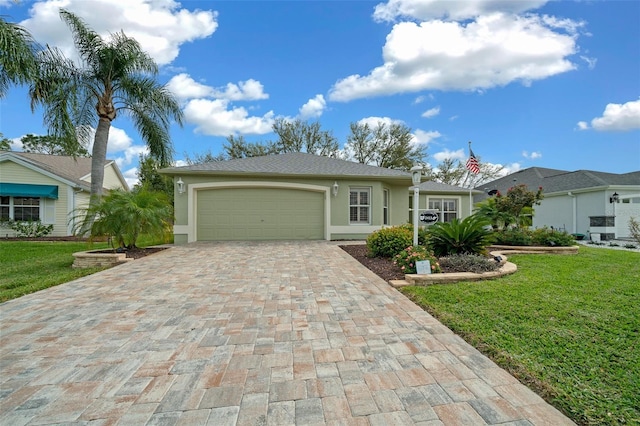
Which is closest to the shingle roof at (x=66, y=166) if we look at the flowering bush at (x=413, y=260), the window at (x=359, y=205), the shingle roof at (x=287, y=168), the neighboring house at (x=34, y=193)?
the neighboring house at (x=34, y=193)

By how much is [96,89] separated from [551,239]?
1774 centimetres

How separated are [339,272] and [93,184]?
11321 mm

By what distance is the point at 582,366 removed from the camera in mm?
2375

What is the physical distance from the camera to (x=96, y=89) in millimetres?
11883

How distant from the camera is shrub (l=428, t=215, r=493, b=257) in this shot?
6.59m

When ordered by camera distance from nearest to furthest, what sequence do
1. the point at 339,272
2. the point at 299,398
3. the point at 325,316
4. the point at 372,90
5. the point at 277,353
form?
1. the point at 299,398
2. the point at 277,353
3. the point at 325,316
4. the point at 339,272
5. the point at 372,90

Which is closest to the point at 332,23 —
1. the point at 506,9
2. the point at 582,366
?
the point at 506,9

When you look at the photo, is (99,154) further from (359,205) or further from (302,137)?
(302,137)

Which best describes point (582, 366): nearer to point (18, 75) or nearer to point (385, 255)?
point (385, 255)

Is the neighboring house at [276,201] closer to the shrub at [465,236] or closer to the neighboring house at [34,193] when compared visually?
the shrub at [465,236]

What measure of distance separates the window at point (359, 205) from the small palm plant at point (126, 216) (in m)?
6.93

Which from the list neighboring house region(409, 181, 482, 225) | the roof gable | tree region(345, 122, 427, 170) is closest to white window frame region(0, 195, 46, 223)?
the roof gable

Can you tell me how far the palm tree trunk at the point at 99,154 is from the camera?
11766 millimetres

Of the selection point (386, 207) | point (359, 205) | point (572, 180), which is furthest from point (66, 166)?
point (572, 180)
